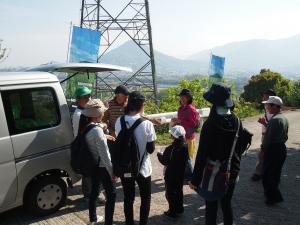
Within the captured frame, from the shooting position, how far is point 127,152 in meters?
4.01

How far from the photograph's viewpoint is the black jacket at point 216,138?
3.55 meters

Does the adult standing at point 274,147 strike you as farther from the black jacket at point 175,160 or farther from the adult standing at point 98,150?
the adult standing at point 98,150

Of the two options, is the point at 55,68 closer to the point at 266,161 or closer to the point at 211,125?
the point at 211,125

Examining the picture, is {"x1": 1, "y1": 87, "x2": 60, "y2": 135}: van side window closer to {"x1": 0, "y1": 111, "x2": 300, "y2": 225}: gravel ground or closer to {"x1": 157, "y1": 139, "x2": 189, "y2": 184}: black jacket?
{"x1": 0, "y1": 111, "x2": 300, "y2": 225}: gravel ground

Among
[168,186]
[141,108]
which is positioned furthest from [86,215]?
[141,108]

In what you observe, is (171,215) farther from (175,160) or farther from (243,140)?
(243,140)

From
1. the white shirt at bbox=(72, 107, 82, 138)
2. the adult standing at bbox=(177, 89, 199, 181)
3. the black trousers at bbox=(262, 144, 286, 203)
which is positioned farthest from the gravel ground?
the white shirt at bbox=(72, 107, 82, 138)

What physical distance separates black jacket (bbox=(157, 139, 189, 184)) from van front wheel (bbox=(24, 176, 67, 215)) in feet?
5.23

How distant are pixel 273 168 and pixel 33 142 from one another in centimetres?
374

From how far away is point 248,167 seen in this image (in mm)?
7918

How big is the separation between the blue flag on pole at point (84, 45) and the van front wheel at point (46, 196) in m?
4.57

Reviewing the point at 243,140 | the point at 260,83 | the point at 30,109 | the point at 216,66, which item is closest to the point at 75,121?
the point at 30,109

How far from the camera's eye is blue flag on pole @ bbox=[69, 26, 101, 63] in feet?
29.7

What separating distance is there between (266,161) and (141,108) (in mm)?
2694
